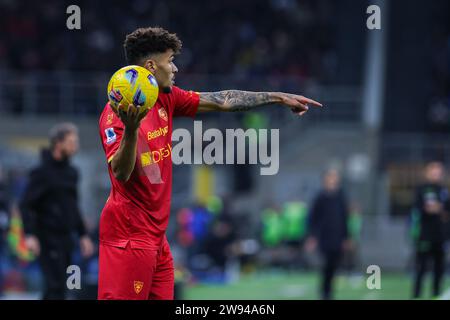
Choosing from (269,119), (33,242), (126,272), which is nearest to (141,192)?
(126,272)

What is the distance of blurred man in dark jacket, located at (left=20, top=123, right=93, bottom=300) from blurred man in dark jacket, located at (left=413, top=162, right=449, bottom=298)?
494 centimetres

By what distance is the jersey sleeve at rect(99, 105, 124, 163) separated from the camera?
22.8 ft

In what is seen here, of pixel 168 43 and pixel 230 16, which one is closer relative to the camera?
pixel 168 43

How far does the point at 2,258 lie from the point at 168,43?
1159 cm

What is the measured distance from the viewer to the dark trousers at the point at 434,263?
1448 cm

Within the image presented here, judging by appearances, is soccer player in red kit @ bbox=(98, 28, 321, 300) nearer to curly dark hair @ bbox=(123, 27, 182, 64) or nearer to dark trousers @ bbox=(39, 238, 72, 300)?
curly dark hair @ bbox=(123, 27, 182, 64)

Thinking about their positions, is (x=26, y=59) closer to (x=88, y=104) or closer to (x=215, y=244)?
(x=88, y=104)

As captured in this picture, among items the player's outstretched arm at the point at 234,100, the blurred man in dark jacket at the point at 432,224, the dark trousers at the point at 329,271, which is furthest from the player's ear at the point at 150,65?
the dark trousers at the point at 329,271

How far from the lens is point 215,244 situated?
21484 millimetres

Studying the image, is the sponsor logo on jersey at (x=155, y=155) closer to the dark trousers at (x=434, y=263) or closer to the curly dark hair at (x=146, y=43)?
the curly dark hair at (x=146, y=43)

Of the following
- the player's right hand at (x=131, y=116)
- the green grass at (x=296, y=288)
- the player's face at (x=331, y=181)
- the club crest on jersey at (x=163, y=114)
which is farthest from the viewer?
the green grass at (x=296, y=288)

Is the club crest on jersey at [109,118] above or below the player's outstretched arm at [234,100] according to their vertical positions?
below

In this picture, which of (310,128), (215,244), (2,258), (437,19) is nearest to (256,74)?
(310,128)
